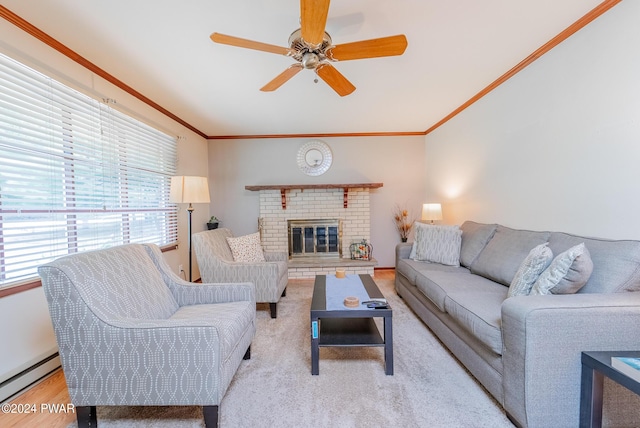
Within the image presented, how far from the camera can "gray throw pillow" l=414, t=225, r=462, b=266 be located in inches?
112

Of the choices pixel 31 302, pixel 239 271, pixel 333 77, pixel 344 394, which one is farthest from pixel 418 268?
pixel 31 302

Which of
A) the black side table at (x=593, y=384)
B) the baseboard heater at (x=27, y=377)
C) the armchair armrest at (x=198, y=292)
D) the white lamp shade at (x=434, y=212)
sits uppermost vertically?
the white lamp shade at (x=434, y=212)

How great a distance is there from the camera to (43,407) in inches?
59.8

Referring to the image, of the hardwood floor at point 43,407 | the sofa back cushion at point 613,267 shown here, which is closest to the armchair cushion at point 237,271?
the hardwood floor at point 43,407

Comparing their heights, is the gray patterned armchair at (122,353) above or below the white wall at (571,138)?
below

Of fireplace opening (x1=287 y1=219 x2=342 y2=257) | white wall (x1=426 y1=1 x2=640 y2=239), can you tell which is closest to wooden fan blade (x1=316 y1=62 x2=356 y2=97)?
white wall (x1=426 y1=1 x2=640 y2=239)

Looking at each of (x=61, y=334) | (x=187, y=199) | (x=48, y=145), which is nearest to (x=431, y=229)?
(x=187, y=199)

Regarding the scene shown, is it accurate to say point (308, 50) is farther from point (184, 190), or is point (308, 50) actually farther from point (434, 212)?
point (434, 212)

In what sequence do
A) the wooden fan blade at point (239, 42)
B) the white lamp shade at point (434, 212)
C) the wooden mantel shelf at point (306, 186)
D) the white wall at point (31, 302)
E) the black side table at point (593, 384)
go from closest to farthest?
the black side table at point (593, 384), the wooden fan blade at point (239, 42), the white wall at point (31, 302), the white lamp shade at point (434, 212), the wooden mantel shelf at point (306, 186)

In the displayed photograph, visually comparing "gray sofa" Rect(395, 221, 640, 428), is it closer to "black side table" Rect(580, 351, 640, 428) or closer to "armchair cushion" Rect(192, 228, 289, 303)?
"black side table" Rect(580, 351, 640, 428)

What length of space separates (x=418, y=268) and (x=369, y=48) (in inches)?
80.0

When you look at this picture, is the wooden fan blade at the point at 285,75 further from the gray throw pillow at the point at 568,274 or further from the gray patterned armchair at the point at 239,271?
the gray throw pillow at the point at 568,274

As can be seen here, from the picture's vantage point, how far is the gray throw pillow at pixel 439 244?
112 inches

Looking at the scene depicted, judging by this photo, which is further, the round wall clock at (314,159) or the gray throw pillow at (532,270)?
the round wall clock at (314,159)
